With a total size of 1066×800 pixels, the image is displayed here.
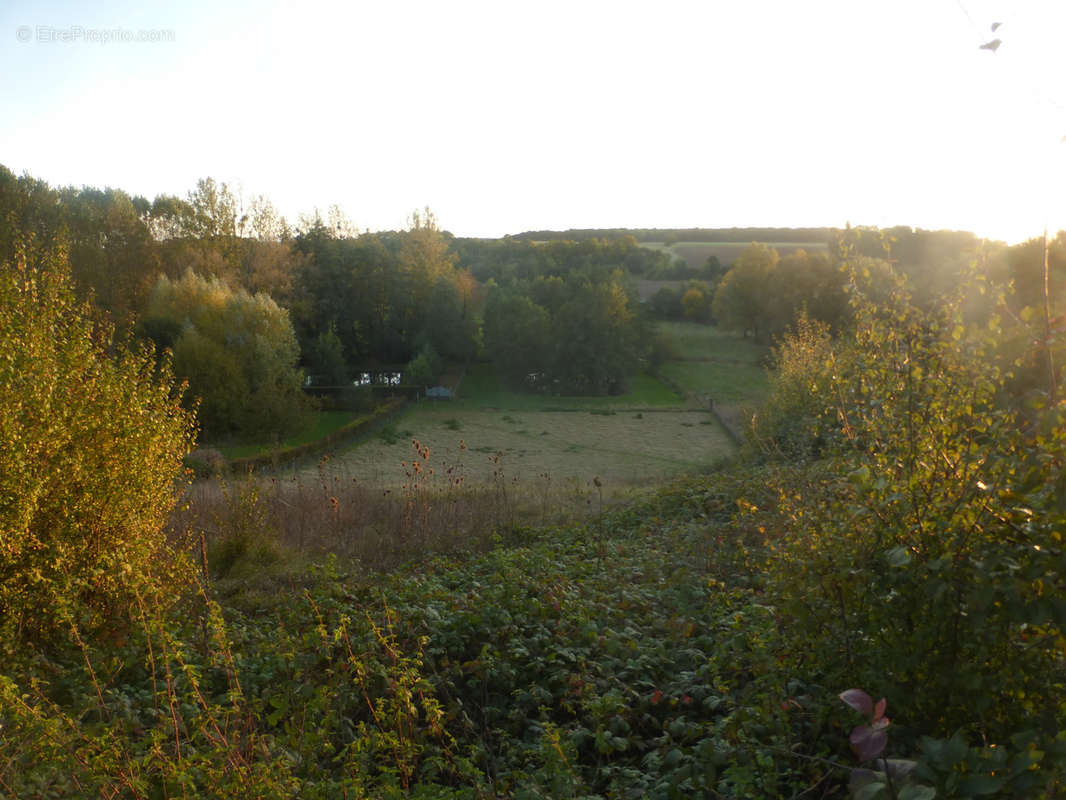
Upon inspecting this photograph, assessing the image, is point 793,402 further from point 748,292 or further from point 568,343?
point 748,292

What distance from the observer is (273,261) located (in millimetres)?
42531

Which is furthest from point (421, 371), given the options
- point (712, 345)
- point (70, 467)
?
point (70, 467)

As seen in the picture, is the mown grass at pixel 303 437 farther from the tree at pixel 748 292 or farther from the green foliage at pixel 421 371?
the tree at pixel 748 292

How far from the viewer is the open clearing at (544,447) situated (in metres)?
21.9

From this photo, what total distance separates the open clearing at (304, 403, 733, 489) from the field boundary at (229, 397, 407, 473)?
34.3 inches

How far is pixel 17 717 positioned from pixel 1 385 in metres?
Answer: 3.25

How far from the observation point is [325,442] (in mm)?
28266

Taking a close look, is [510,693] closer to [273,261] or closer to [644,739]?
[644,739]

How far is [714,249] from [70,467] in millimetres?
88791

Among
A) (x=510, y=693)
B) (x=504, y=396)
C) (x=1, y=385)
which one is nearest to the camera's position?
(x=510, y=693)

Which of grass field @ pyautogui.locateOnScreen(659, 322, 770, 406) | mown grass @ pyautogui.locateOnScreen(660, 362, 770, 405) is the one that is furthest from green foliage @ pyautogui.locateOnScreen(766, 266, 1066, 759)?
mown grass @ pyautogui.locateOnScreen(660, 362, 770, 405)

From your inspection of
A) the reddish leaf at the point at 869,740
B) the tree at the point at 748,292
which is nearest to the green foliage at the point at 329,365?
the tree at the point at 748,292

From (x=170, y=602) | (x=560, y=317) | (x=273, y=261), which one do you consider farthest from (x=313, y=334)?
(x=170, y=602)

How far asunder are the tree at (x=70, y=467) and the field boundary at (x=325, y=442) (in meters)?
10.3
